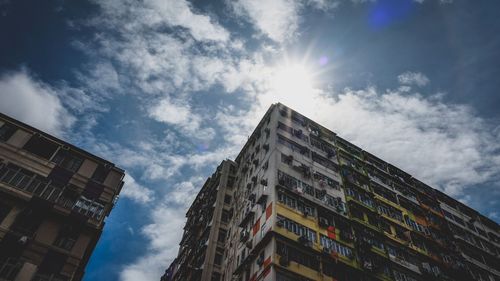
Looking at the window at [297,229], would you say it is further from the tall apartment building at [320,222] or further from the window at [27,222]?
the window at [27,222]

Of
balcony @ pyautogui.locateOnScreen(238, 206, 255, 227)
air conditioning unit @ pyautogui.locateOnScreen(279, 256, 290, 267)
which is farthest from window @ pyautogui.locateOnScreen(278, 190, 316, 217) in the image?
air conditioning unit @ pyautogui.locateOnScreen(279, 256, 290, 267)

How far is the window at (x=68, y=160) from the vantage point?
2586 cm

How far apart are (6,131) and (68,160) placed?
492 centimetres

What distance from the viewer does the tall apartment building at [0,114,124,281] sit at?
20.2 metres

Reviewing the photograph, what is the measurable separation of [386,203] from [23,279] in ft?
117

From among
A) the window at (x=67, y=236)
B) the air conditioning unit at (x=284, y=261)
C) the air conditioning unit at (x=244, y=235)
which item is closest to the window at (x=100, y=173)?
the window at (x=67, y=236)

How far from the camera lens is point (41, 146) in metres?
26.0

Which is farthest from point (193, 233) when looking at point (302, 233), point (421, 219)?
point (421, 219)

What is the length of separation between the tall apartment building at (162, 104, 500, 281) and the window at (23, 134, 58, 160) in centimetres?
1796

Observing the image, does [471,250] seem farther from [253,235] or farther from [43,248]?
[43,248]

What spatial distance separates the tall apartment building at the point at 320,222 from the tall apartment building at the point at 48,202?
42.6 ft

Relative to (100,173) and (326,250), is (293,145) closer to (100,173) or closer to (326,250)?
(326,250)

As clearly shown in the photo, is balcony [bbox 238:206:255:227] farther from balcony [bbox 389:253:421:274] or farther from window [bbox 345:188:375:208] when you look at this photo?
balcony [bbox 389:253:421:274]

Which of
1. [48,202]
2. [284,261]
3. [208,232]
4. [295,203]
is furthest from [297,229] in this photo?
[48,202]
